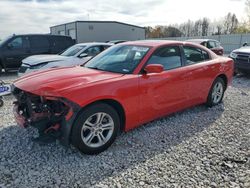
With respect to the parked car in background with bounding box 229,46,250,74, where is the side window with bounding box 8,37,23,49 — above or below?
above

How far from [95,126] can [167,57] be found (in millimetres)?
1867

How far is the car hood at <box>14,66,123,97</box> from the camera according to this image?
9.83ft

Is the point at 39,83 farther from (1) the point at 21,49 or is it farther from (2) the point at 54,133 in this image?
(1) the point at 21,49

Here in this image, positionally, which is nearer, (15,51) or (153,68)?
(153,68)

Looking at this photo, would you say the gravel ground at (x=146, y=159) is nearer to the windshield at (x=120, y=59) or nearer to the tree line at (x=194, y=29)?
the windshield at (x=120, y=59)

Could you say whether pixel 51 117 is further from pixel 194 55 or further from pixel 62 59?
pixel 62 59

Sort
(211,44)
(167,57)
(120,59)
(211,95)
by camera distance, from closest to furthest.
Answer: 1. (120,59)
2. (167,57)
3. (211,95)
4. (211,44)

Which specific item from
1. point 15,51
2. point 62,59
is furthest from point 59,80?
point 15,51

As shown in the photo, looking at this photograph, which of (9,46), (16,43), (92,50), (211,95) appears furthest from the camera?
(16,43)

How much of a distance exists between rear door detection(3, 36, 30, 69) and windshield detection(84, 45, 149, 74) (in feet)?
22.9

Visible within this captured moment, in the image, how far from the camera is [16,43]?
1019 cm

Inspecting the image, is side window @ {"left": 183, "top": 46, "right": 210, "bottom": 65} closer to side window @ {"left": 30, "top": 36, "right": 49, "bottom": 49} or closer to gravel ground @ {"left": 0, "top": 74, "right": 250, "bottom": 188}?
gravel ground @ {"left": 0, "top": 74, "right": 250, "bottom": 188}

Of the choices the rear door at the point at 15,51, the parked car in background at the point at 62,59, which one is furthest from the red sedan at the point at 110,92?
the rear door at the point at 15,51

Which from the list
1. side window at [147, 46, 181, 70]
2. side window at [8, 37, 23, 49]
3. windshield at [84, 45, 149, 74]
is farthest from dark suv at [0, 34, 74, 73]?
side window at [147, 46, 181, 70]
